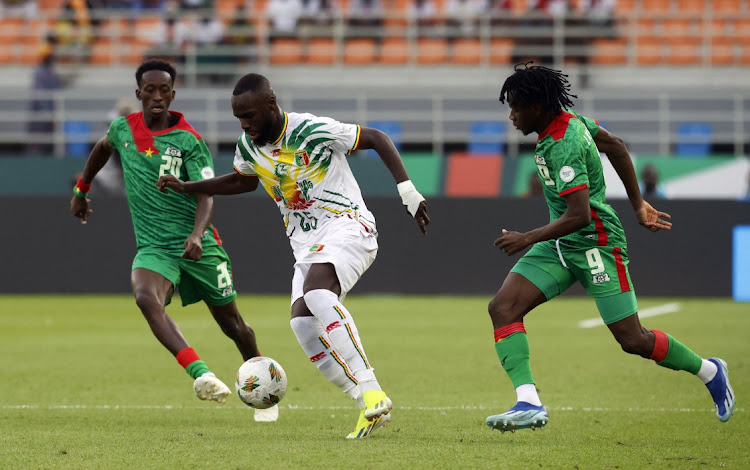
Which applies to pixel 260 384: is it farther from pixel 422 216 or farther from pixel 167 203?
pixel 167 203

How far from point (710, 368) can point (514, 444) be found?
1410mm

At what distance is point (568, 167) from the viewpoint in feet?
20.8

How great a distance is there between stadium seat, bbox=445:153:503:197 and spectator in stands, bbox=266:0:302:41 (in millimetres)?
5567

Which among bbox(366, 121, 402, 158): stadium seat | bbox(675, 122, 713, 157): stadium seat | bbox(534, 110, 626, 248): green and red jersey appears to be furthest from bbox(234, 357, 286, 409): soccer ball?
bbox(675, 122, 713, 157): stadium seat

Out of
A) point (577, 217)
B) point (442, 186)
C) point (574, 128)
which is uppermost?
point (574, 128)

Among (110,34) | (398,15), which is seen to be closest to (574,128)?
(398,15)

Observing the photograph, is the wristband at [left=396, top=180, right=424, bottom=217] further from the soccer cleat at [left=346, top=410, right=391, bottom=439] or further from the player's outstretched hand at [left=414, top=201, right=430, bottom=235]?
the soccer cleat at [left=346, top=410, right=391, bottom=439]

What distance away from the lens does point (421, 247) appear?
1897 centimetres

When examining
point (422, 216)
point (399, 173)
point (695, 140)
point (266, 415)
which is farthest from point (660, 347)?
point (695, 140)

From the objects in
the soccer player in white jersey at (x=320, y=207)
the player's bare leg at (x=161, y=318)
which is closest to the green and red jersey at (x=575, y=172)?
the soccer player in white jersey at (x=320, y=207)

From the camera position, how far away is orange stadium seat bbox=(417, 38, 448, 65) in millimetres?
24672

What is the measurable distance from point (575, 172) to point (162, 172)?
10.0 ft

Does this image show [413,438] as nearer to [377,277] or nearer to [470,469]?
[470,469]

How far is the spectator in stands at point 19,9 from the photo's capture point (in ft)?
83.2
